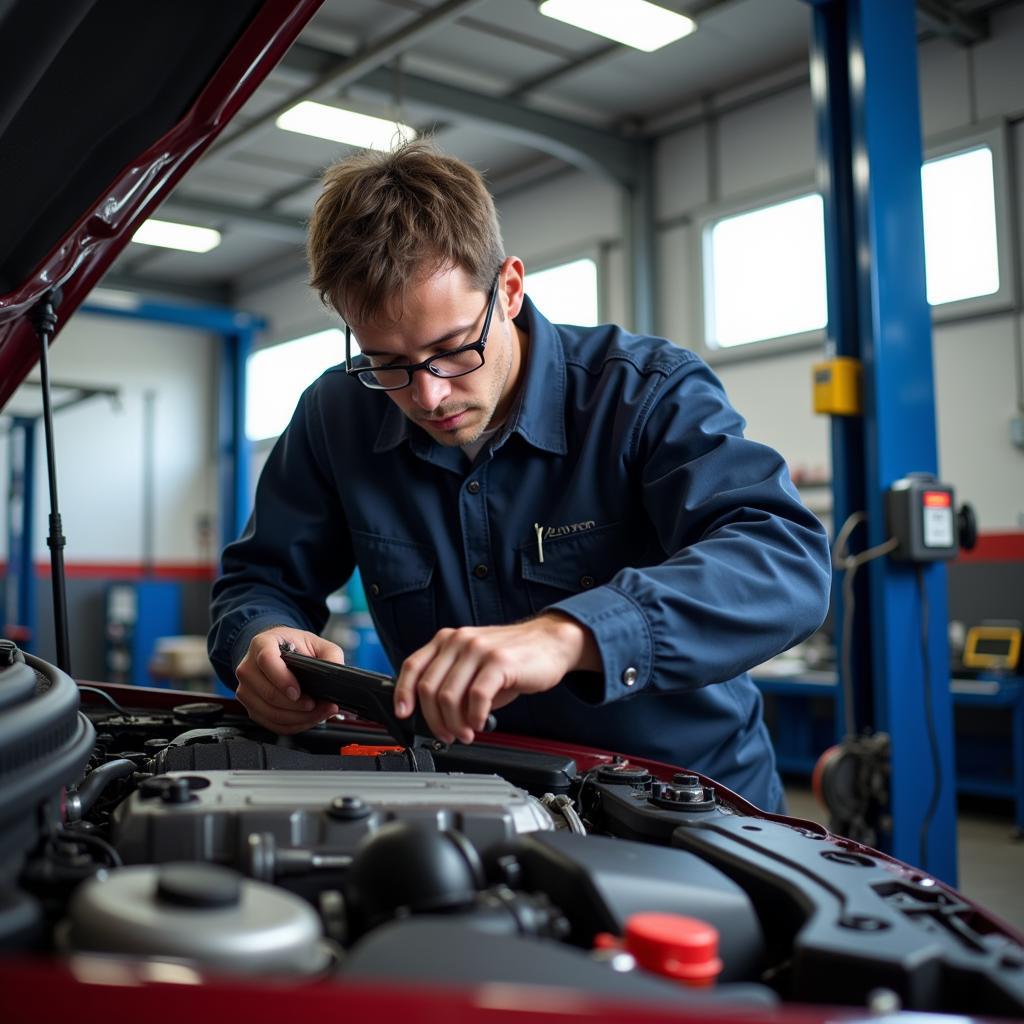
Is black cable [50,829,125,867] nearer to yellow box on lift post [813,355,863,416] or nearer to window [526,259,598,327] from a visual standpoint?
yellow box on lift post [813,355,863,416]

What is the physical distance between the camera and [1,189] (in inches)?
49.9

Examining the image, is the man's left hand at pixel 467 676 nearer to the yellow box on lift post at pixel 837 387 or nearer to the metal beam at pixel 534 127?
the yellow box on lift post at pixel 837 387

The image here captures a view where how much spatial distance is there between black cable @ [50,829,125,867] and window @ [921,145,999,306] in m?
5.12

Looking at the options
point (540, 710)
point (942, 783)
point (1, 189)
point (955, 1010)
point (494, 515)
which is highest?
point (1, 189)

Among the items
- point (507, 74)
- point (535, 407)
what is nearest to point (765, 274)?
point (507, 74)

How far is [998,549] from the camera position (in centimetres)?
514

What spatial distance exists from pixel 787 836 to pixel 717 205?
589cm

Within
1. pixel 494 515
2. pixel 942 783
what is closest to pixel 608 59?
pixel 942 783

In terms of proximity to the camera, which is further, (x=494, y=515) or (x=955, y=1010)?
(x=494, y=515)

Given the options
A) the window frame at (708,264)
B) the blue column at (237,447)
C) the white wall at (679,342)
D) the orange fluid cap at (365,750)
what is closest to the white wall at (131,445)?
the white wall at (679,342)

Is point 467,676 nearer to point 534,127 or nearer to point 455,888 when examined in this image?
point 455,888

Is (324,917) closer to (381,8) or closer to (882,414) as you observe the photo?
(882,414)

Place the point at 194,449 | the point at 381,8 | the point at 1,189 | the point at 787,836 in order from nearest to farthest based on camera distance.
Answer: the point at 787,836 < the point at 1,189 < the point at 381,8 < the point at 194,449

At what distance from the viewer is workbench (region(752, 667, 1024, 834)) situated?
453 centimetres
